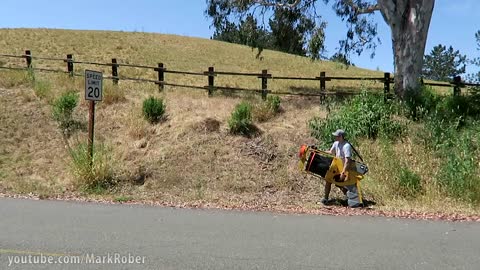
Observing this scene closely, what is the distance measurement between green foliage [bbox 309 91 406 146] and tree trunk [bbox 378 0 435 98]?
1.86 m

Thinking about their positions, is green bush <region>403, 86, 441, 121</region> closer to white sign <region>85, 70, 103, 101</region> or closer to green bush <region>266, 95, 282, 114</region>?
green bush <region>266, 95, 282, 114</region>

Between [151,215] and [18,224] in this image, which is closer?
[18,224]

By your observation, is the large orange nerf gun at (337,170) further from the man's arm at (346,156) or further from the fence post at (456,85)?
the fence post at (456,85)

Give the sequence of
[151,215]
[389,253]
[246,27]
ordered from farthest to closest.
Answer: [246,27] → [151,215] → [389,253]

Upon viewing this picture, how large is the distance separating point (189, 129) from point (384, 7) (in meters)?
7.42

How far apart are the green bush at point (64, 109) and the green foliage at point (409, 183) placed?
10220mm

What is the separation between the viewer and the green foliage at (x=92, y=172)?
1245cm

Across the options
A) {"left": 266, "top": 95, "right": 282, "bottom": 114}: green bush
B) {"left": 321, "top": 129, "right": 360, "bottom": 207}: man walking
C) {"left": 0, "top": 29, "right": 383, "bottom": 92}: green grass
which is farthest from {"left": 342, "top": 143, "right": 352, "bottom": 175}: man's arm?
{"left": 0, "top": 29, "right": 383, "bottom": 92}: green grass

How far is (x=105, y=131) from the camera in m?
16.1

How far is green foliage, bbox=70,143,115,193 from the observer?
12.5 meters

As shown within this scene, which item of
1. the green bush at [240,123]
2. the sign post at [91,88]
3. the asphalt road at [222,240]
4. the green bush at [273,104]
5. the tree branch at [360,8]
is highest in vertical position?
the tree branch at [360,8]

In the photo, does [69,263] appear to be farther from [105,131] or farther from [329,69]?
[329,69]

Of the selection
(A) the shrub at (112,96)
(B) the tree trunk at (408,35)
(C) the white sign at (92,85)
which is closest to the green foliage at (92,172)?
(C) the white sign at (92,85)

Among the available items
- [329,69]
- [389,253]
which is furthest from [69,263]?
[329,69]
